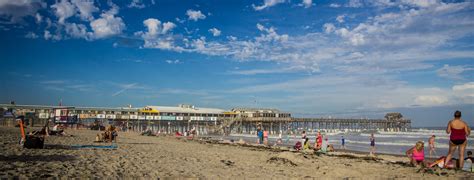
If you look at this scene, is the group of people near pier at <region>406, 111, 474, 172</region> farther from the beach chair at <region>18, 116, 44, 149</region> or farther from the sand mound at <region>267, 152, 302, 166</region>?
the beach chair at <region>18, 116, 44, 149</region>

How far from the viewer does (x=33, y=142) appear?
34.9 feet

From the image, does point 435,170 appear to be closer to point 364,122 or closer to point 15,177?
point 15,177

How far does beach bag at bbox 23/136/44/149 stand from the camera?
34.7 ft

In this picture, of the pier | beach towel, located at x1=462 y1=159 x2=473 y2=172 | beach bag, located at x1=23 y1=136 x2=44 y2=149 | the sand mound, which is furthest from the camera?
the pier

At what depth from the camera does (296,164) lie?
1017 centimetres

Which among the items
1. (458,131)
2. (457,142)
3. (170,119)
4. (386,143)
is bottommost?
(386,143)

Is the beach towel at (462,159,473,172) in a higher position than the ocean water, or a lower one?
higher

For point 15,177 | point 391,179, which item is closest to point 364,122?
point 391,179

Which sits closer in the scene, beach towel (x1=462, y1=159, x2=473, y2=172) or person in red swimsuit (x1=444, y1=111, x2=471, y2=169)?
person in red swimsuit (x1=444, y1=111, x2=471, y2=169)

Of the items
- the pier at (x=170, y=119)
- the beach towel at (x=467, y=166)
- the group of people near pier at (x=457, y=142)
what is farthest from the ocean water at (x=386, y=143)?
the pier at (x=170, y=119)

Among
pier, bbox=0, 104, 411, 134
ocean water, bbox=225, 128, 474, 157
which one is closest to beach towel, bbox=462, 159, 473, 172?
ocean water, bbox=225, 128, 474, 157

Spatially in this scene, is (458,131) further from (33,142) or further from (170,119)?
(170,119)

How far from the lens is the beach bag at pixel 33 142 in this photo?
34.7 feet

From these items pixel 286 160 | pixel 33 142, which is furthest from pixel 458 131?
pixel 33 142
